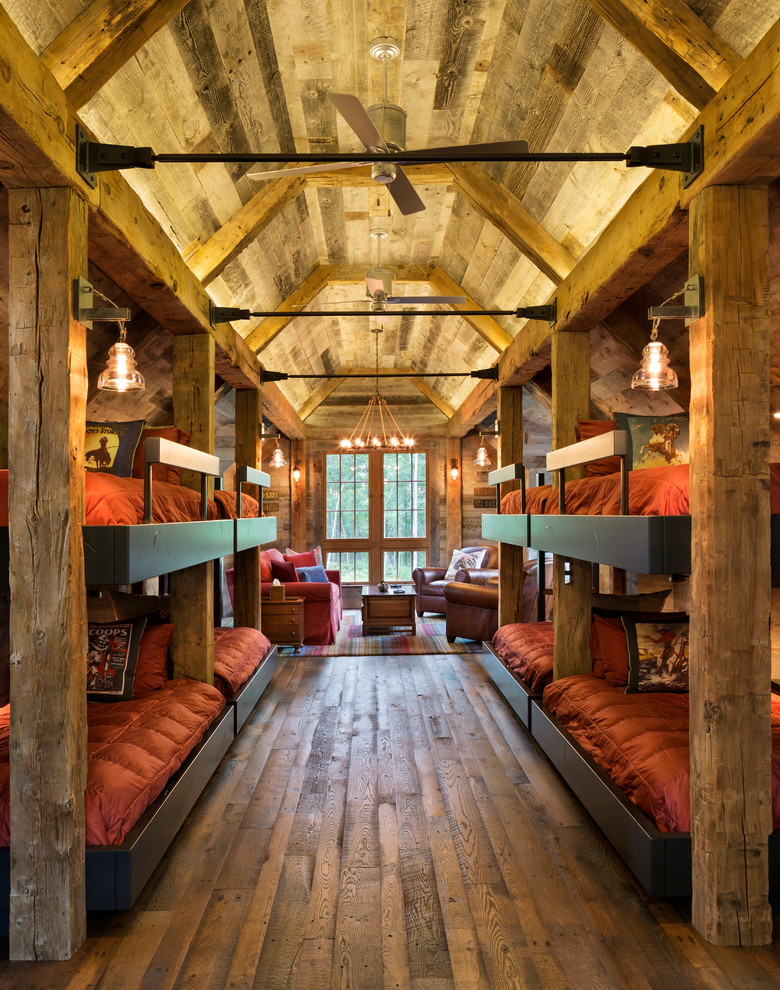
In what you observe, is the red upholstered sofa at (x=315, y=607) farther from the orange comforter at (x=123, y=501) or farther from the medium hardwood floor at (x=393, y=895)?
the orange comforter at (x=123, y=501)

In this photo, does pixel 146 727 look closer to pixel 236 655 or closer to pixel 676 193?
pixel 236 655

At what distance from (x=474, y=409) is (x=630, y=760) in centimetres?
569

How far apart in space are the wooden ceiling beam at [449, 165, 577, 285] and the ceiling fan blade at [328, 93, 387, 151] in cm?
151

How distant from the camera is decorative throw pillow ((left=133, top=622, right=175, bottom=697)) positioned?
3.57 m

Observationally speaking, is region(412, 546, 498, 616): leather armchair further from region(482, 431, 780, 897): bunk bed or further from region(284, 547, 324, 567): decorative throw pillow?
region(482, 431, 780, 897): bunk bed

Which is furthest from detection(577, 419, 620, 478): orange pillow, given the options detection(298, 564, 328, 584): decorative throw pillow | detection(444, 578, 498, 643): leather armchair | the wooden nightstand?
detection(298, 564, 328, 584): decorative throw pillow

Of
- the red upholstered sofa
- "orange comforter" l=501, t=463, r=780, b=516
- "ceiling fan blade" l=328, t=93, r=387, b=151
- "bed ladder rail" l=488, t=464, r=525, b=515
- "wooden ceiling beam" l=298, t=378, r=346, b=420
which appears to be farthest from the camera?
"wooden ceiling beam" l=298, t=378, r=346, b=420

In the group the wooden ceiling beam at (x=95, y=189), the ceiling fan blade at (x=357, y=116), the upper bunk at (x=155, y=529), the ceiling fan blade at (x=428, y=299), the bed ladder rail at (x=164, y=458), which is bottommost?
the upper bunk at (x=155, y=529)

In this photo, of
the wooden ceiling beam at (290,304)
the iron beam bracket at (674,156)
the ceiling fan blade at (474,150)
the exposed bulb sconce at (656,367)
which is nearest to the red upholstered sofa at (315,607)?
the wooden ceiling beam at (290,304)

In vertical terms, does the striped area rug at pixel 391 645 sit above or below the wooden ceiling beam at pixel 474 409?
below

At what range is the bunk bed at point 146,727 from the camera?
223 centimetres

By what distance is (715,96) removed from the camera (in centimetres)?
225

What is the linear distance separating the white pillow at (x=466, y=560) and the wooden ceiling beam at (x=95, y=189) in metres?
5.22

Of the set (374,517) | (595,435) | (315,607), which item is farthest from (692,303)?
(374,517)
